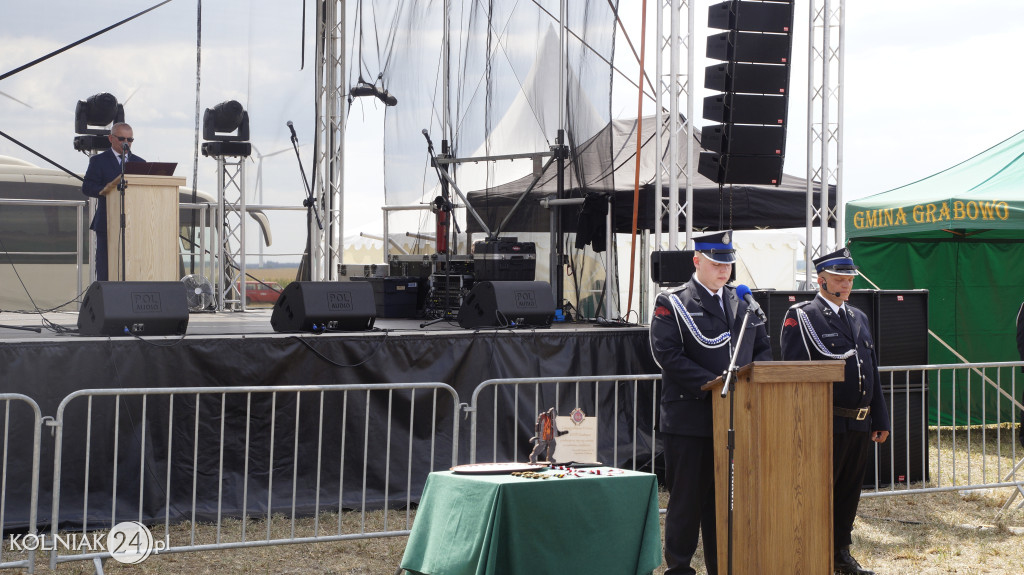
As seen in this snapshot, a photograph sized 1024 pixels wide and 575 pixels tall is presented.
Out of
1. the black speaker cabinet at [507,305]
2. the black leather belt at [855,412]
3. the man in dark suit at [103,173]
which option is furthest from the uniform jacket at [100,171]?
the black leather belt at [855,412]

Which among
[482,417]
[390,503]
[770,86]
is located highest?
[770,86]

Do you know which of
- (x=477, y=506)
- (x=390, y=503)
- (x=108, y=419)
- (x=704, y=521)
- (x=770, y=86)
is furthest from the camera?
(x=770, y=86)

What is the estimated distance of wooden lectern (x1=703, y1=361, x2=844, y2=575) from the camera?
387 centimetres

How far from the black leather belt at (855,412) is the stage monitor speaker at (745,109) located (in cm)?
287

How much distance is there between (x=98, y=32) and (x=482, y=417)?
595 cm

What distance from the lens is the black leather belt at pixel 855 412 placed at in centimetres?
511

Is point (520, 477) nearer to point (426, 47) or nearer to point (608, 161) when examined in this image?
point (608, 161)

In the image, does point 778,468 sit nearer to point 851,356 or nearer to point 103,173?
point 851,356

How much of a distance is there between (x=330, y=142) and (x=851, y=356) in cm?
626

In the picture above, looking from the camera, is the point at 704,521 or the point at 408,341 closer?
the point at 704,521

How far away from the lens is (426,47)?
1040 cm

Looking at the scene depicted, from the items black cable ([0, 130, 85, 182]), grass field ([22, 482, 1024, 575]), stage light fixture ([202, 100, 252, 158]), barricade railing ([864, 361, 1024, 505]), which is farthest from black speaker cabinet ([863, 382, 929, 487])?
black cable ([0, 130, 85, 182])

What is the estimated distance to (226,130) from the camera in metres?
10.4

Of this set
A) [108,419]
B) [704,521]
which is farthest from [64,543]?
[704,521]
